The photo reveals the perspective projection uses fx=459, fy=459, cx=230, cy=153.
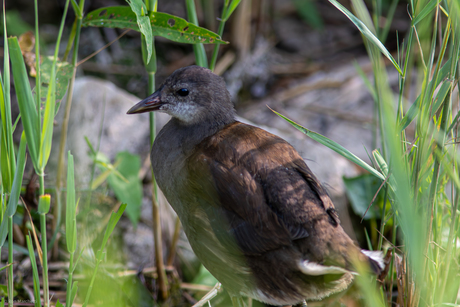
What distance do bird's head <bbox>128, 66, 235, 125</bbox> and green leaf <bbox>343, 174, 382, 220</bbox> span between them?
1040 mm

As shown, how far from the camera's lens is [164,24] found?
1.99m

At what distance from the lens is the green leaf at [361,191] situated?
2842mm

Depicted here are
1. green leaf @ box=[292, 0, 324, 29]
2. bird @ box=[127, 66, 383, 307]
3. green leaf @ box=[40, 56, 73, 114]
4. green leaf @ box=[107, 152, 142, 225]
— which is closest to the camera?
bird @ box=[127, 66, 383, 307]

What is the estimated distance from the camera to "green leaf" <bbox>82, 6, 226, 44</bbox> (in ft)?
6.38

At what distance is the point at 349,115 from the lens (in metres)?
3.98

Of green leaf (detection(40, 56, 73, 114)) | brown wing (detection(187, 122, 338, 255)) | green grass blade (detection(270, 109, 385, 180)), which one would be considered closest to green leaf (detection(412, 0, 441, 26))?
green grass blade (detection(270, 109, 385, 180))

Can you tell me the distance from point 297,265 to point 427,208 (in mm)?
557

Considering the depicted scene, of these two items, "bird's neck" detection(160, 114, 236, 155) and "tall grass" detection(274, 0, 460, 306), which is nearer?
"tall grass" detection(274, 0, 460, 306)

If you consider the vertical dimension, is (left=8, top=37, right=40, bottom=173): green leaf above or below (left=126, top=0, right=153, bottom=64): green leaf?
below

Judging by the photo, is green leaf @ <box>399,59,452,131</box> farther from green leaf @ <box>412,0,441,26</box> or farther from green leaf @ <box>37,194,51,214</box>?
green leaf @ <box>37,194,51,214</box>

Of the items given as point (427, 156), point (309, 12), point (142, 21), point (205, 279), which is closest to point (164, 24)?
point (142, 21)

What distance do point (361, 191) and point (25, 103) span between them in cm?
206

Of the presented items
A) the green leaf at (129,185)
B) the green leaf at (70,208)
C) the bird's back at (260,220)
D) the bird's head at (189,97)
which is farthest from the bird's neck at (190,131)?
the green leaf at (70,208)

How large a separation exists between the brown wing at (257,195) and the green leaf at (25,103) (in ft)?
2.30
